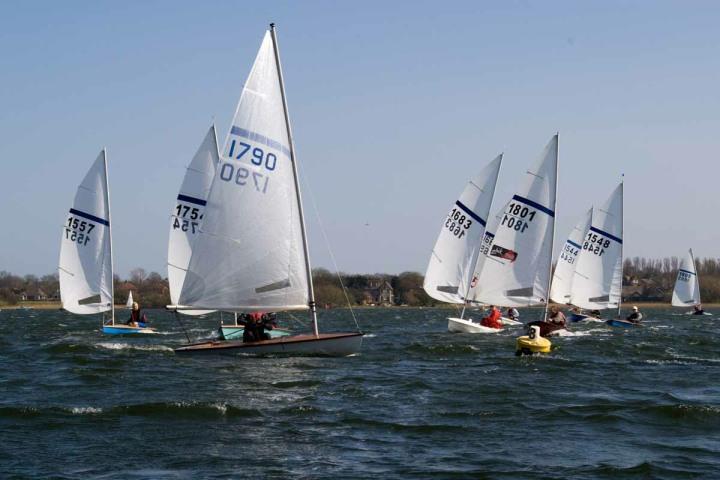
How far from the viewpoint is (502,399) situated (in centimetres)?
1914

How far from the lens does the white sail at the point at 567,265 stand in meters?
52.8

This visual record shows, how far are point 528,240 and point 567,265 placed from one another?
14.2 m

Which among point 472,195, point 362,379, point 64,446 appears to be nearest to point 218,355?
point 362,379

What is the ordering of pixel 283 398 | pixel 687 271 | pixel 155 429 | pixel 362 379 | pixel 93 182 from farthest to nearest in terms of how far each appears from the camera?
pixel 687 271, pixel 93 182, pixel 362 379, pixel 283 398, pixel 155 429

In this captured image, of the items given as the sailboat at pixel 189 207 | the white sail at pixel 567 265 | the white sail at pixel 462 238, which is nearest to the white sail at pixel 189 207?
the sailboat at pixel 189 207

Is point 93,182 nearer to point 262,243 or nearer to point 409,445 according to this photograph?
point 262,243

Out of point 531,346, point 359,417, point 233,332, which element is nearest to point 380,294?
point 233,332

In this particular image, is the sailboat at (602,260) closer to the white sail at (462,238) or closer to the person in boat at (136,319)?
the white sail at (462,238)

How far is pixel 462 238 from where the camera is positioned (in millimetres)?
44000

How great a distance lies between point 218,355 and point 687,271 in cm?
6861

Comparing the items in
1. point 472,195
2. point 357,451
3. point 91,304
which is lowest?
point 357,451

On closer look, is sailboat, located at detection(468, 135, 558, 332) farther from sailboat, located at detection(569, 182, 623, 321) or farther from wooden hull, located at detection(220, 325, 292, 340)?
sailboat, located at detection(569, 182, 623, 321)

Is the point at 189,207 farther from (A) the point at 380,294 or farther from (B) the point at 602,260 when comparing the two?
(A) the point at 380,294

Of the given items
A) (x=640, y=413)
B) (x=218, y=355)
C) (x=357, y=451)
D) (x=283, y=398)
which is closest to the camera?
(x=357, y=451)
